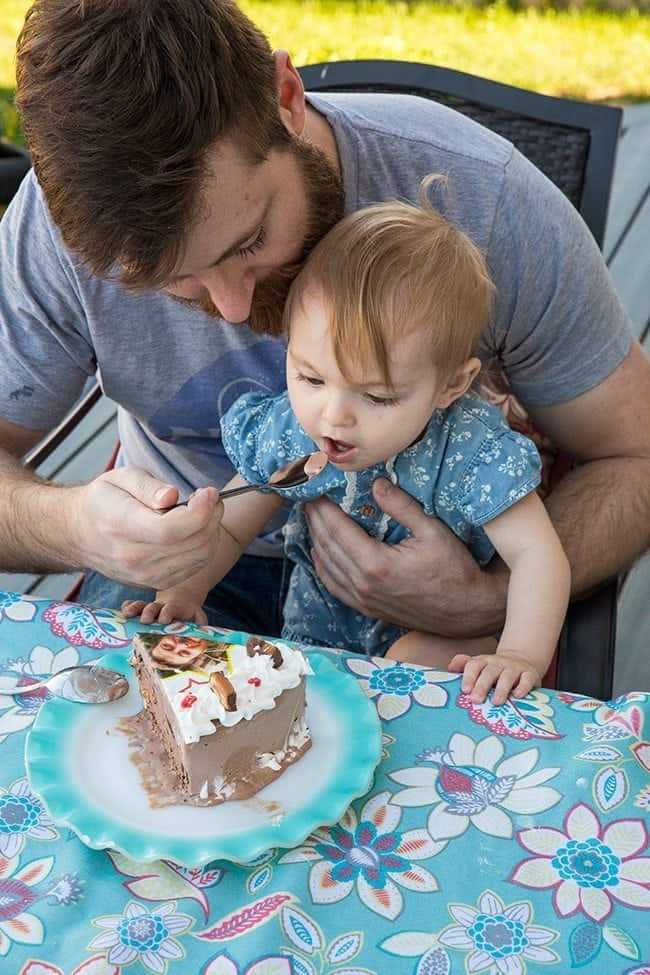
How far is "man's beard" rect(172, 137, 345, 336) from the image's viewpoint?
4.57ft

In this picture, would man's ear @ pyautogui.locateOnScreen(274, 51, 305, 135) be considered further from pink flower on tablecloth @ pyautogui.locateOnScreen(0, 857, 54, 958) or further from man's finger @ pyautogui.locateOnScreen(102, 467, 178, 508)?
pink flower on tablecloth @ pyautogui.locateOnScreen(0, 857, 54, 958)

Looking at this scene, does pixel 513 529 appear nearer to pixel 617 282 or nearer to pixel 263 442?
pixel 263 442

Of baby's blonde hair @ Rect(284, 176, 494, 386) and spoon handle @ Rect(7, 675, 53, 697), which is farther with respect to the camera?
baby's blonde hair @ Rect(284, 176, 494, 386)

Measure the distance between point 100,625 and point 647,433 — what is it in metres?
0.85

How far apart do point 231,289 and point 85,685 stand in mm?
511

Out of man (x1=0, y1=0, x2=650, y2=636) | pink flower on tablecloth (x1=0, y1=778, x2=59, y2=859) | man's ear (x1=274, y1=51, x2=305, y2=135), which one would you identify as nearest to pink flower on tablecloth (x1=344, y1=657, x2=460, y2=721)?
man (x1=0, y1=0, x2=650, y2=636)

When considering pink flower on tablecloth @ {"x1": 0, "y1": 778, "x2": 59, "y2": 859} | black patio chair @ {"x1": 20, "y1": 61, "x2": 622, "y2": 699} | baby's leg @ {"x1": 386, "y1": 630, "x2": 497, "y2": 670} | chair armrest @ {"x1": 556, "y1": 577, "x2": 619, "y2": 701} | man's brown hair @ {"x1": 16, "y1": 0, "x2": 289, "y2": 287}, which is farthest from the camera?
black patio chair @ {"x1": 20, "y1": 61, "x2": 622, "y2": 699}

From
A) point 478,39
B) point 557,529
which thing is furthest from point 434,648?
point 478,39

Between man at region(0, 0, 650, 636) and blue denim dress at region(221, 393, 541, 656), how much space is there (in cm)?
4

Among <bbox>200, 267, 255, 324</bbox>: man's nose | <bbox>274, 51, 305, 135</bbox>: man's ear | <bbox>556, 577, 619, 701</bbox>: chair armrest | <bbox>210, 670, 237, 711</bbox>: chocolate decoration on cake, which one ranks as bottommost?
<bbox>556, 577, 619, 701</bbox>: chair armrest

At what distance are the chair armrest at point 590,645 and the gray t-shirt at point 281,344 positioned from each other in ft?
0.99

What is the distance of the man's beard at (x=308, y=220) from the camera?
139cm

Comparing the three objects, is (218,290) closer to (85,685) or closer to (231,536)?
(231,536)

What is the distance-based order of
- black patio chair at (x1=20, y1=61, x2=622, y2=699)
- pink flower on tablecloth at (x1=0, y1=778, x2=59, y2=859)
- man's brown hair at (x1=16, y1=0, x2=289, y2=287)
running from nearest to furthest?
1. pink flower on tablecloth at (x1=0, y1=778, x2=59, y2=859)
2. man's brown hair at (x1=16, y1=0, x2=289, y2=287)
3. black patio chair at (x1=20, y1=61, x2=622, y2=699)
